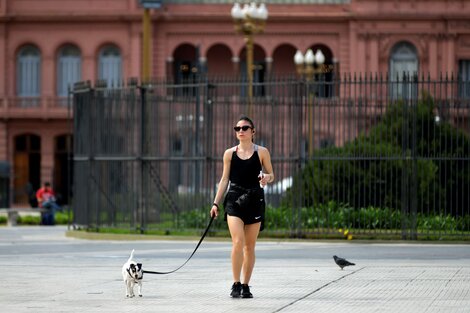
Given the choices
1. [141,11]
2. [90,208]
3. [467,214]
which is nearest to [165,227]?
[90,208]

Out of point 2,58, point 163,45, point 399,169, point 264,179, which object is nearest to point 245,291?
point 264,179

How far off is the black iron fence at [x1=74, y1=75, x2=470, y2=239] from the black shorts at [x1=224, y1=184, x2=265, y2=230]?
38.8 feet

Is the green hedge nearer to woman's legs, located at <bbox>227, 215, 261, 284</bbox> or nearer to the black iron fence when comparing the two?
the black iron fence

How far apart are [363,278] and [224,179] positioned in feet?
11.2

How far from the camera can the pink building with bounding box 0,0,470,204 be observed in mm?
74312

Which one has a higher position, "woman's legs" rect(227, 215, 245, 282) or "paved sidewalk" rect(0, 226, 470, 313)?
"woman's legs" rect(227, 215, 245, 282)

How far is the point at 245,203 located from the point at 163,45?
193 ft

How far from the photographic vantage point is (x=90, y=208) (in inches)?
1332

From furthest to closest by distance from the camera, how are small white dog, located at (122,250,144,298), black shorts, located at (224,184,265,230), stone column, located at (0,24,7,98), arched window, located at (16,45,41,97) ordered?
arched window, located at (16,45,41,97)
stone column, located at (0,24,7,98)
black shorts, located at (224,184,265,230)
small white dog, located at (122,250,144,298)

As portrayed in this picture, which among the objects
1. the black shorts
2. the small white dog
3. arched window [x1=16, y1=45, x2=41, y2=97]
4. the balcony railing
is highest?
arched window [x1=16, y1=45, x2=41, y2=97]

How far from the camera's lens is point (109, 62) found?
7762 centimetres

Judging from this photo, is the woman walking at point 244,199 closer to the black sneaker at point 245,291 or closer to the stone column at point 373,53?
the black sneaker at point 245,291

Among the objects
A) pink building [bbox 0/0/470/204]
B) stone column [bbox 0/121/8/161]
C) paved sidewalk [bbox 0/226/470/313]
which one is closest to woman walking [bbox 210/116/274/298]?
paved sidewalk [bbox 0/226/470/313]

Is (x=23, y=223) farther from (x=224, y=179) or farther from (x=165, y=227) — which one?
(x=224, y=179)
